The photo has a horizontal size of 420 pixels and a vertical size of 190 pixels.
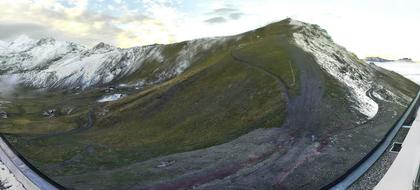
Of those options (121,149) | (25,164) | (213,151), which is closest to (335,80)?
(213,151)

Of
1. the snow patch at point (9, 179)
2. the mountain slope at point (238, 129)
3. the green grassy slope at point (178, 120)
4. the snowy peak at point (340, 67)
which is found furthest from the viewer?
the snowy peak at point (340, 67)

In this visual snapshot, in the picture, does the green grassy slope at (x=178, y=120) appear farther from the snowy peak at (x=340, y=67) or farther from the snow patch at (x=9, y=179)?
the snowy peak at (x=340, y=67)

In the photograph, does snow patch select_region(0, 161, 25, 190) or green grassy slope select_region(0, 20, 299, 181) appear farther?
green grassy slope select_region(0, 20, 299, 181)

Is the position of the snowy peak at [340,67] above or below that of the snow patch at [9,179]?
above

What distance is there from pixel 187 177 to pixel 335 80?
60610 millimetres

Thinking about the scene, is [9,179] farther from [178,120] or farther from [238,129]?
[178,120]

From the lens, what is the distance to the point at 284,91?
106 meters

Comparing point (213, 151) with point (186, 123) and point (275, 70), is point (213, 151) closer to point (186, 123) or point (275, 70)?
point (186, 123)

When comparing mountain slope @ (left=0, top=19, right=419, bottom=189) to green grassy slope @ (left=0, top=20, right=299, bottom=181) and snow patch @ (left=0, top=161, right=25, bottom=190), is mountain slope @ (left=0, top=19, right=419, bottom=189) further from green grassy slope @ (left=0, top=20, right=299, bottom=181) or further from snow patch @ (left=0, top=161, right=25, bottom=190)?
snow patch @ (left=0, top=161, right=25, bottom=190)

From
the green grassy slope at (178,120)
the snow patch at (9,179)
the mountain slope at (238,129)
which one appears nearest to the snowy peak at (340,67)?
the mountain slope at (238,129)

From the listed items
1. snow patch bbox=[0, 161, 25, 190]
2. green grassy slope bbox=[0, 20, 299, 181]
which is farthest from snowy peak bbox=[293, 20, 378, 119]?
snow patch bbox=[0, 161, 25, 190]

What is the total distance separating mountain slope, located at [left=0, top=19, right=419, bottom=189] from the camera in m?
68.5

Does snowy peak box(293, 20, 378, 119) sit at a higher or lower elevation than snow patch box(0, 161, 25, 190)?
higher

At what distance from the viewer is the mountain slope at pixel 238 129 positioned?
68.5 m
